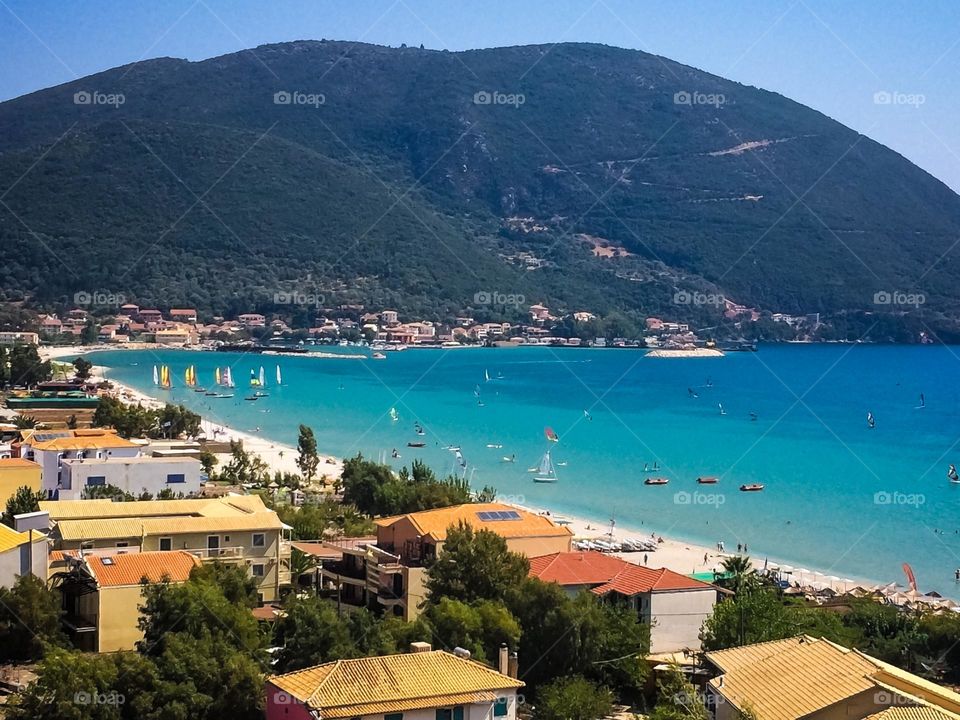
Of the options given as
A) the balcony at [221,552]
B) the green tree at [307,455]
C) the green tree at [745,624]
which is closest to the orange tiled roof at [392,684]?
the green tree at [745,624]

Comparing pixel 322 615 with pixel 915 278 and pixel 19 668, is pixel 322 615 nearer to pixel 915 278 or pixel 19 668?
pixel 19 668

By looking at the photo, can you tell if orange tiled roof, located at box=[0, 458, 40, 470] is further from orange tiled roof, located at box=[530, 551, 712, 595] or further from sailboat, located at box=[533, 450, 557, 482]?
sailboat, located at box=[533, 450, 557, 482]

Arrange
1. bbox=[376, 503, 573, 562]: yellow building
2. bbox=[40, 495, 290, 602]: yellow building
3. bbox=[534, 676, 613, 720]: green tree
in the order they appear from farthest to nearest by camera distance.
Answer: bbox=[376, 503, 573, 562]: yellow building → bbox=[40, 495, 290, 602]: yellow building → bbox=[534, 676, 613, 720]: green tree

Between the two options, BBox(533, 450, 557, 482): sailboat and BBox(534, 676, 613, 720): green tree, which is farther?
BBox(533, 450, 557, 482): sailboat

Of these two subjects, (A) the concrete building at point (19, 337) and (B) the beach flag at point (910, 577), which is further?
(A) the concrete building at point (19, 337)

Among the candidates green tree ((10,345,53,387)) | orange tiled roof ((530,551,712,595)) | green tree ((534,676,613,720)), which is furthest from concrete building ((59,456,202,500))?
green tree ((10,345,53,387))

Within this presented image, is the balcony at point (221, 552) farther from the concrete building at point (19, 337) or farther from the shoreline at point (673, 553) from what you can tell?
the concrete building at point (19, 337)
